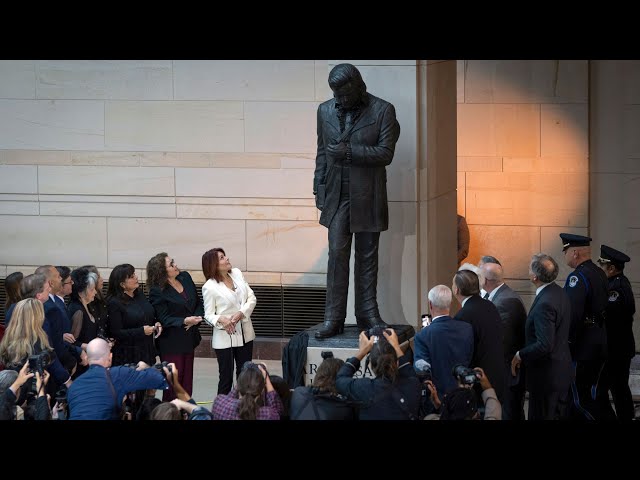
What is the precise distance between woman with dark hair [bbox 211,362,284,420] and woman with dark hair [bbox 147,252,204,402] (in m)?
3.25

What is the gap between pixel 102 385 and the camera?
8.38 meters

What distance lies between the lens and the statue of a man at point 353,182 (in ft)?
34.0

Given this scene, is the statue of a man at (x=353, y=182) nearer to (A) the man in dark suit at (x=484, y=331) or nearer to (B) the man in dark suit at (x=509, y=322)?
(B) the man in dark suit at (x=509, y=322)

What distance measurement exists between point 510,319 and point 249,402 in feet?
9.53

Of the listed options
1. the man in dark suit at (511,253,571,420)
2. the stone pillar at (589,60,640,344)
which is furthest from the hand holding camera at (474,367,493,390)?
the stone pillar at (589,60,640,344)

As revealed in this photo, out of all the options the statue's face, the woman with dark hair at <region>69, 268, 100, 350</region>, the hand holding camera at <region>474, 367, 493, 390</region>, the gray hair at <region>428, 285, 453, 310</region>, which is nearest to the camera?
the hand holding camera at <region>474, 367, 493, 390</region>

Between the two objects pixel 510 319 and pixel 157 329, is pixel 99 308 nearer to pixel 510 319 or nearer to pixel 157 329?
pixel 157 329

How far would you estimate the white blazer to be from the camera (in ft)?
37.0

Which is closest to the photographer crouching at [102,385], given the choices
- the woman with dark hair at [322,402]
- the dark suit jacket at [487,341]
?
the woman with dark hair at [322,402]

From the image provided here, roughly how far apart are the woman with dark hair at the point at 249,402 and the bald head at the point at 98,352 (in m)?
0.87

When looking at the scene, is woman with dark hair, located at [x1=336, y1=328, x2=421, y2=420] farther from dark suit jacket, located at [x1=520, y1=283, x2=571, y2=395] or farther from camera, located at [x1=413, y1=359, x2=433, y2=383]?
dark suit jacket, located at [x1=520, y1=283, x2=571, y2=395]

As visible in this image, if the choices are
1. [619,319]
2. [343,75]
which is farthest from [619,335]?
[343,75]
